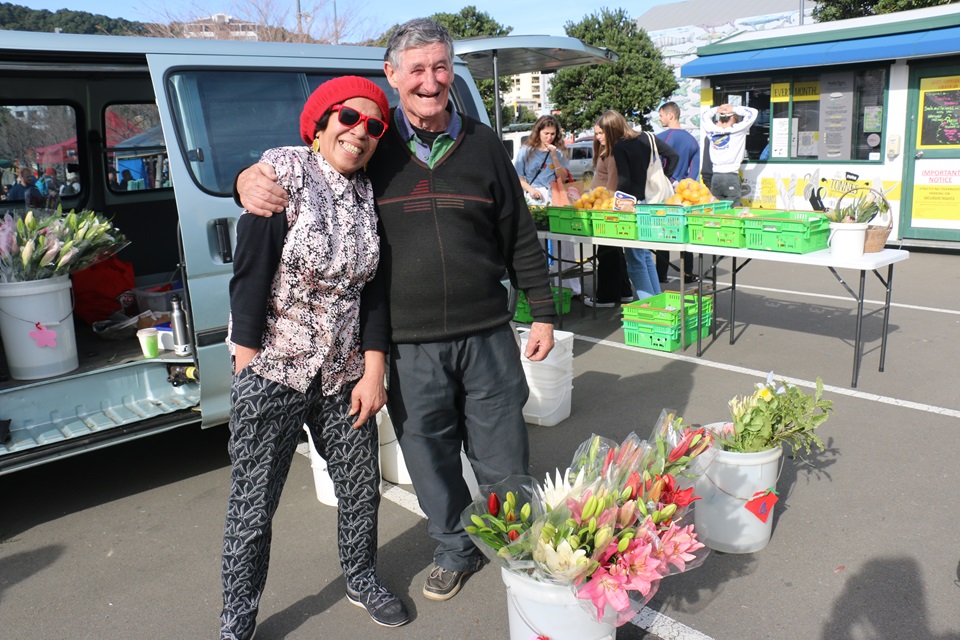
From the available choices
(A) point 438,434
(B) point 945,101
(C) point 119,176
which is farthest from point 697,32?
(A) point 438,434

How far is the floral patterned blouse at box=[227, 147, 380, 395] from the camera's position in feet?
7.71

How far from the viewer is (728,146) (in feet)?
35.2

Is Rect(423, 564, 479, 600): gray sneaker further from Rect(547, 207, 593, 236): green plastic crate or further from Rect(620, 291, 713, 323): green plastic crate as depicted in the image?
Rect(547, 207, 593, 236): green plastic crate

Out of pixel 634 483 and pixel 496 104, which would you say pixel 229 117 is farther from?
pixel 634 483

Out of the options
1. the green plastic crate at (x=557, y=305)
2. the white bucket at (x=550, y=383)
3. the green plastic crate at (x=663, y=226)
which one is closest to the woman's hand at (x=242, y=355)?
the white bucket at (x=550, y=383)

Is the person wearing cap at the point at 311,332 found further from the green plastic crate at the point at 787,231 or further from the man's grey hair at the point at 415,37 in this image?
the green plastic crate at the point at 787,231

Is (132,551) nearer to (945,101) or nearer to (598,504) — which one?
(598,504)

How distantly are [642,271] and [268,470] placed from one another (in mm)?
5321

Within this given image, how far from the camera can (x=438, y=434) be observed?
2885 mm

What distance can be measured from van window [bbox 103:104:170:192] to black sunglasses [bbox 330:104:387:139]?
406 cm

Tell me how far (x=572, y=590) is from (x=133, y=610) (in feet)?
6.02

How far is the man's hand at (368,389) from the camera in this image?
265 cm

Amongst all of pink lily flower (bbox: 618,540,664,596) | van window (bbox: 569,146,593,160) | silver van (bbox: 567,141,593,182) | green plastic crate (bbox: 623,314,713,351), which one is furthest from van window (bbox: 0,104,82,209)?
van window (bbox: 569,146,593,160)

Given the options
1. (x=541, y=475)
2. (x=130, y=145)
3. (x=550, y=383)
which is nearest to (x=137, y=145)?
(x=130, y=145)
